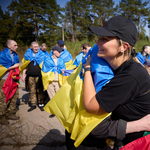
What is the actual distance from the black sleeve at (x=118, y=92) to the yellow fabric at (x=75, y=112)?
0.14 meters

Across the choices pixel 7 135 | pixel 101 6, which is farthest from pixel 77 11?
pixel 7 135

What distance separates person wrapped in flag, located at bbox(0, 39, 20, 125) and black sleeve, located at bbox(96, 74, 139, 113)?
3.46 metres

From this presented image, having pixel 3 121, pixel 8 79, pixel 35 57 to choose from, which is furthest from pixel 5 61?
pixel 3 121

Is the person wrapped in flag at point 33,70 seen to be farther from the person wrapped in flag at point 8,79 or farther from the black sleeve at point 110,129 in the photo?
the black sleeve at point 110,129

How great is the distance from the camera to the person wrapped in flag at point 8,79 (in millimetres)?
3730

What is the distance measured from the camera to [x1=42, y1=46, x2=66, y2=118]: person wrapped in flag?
4.14m

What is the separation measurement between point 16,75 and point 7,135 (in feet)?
5.84

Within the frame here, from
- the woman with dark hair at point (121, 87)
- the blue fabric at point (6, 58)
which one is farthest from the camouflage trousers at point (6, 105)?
the woman with dark hair at point (121, 87)

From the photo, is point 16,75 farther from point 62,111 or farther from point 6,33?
point 6,33

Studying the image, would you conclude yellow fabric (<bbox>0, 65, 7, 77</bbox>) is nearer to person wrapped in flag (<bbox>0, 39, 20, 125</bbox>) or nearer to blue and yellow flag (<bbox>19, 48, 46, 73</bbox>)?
person wrapped in flag (<bbox>0, 39, 20, 125</bbox>)

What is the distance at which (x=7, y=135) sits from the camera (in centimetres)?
302

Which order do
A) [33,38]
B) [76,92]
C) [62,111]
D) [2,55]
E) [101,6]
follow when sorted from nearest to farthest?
[76,92] → [62,111] → [2,55] → [101,6] → [33,38]

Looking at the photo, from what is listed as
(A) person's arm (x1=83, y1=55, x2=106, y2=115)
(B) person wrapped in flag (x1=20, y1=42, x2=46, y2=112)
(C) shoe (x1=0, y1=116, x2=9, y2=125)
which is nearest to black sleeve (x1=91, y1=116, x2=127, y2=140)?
(A) person's arm (x1=83, y1=55, x2=106, y2=115)

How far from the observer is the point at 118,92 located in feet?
3.25
